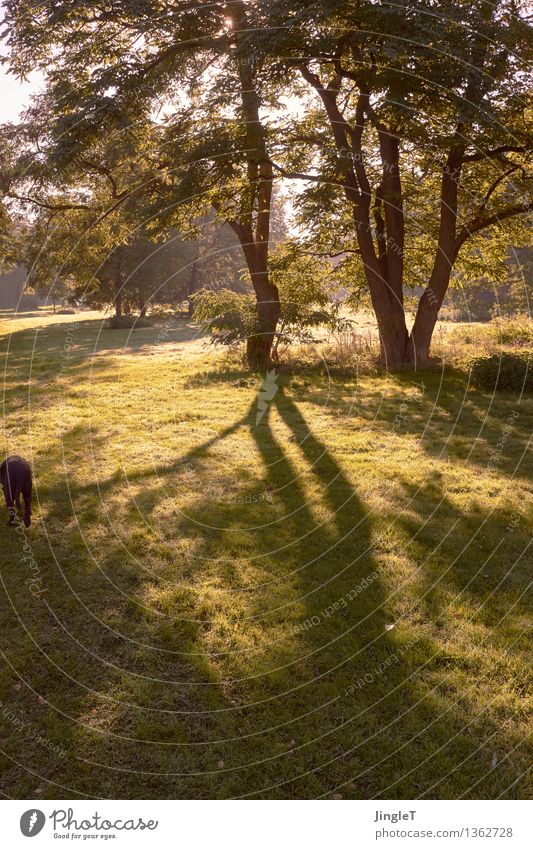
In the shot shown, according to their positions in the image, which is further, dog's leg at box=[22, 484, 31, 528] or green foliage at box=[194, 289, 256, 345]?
green foliage at box=[194, 289, 256, 345]

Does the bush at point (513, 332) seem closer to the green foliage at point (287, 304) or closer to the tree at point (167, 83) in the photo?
the green foliage at point (287, 304)

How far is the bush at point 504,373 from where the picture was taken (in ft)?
57.6

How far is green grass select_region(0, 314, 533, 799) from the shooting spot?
4.87 metres

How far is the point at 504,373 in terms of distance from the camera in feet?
58.4

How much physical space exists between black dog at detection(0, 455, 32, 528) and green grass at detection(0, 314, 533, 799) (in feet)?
1.77

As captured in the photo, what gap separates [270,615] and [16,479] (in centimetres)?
427

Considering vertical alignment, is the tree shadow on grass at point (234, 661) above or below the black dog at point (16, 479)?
below

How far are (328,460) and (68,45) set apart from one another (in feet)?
48.9

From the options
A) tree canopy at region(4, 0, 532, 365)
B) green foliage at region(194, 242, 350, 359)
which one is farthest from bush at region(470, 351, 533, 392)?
green foliage at region(194, 242, 350, 359)

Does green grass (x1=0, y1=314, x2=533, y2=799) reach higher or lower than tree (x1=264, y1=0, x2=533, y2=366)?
lower

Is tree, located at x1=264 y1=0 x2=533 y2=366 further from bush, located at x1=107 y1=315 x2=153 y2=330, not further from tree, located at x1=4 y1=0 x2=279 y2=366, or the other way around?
bush, located at x1=107 y1=315 x2=153 y2=330

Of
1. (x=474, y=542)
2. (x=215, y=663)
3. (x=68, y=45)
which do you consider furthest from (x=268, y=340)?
(x=215, y=663)

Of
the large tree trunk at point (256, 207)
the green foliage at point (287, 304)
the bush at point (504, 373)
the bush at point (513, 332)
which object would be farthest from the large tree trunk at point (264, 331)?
the bush at point (513, 332)

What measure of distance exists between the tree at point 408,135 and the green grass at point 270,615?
777cm
